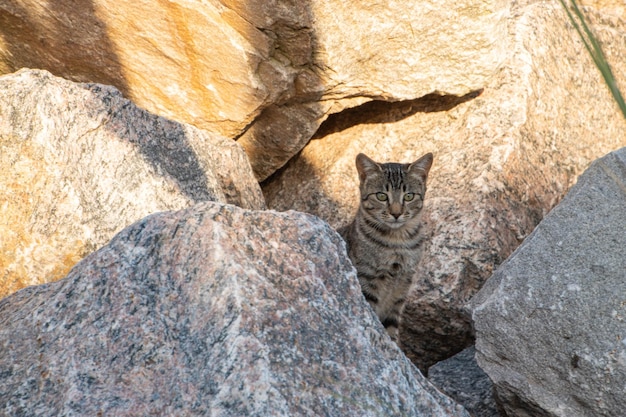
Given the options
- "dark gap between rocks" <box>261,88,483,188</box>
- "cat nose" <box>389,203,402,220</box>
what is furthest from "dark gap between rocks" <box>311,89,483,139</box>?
"cat nose" <box>389,203,402,220</box>

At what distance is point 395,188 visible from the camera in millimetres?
5668

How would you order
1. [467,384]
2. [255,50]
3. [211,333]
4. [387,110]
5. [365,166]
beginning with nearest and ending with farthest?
[211,333], [467,384], [255,50], [365,166], [387,110]

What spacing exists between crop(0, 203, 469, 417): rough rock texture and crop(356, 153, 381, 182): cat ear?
257 centimetres

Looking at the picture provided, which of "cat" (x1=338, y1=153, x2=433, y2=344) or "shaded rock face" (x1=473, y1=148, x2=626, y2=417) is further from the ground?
"shaded rock face" (x1=473, y1=148, x2=626, y2=417)

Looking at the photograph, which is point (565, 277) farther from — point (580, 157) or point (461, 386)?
point (580, 157)

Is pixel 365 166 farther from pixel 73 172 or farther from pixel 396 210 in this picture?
pixel 73 172

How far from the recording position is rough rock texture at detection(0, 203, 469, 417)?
252cm

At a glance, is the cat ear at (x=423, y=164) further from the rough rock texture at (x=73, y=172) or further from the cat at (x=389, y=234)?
the rough rock texture at (x=73, y=172)

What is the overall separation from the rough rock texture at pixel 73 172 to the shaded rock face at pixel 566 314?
217 cm

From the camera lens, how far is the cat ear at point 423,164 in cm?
557

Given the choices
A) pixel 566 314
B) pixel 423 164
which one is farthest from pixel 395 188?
pixel 566 314

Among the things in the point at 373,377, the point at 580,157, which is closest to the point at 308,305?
the point at 373,377

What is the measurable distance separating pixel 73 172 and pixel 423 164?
275 centimetres

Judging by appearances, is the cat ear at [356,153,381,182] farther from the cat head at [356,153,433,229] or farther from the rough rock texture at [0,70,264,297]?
the rough rock texture at [0,70,264,297]
